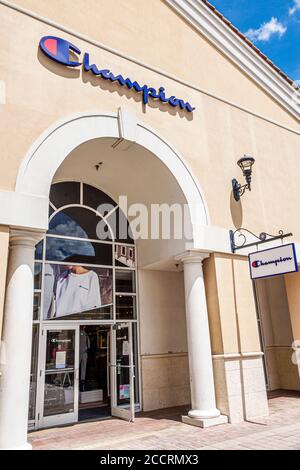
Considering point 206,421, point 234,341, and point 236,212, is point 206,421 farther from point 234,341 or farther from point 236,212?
point 236,212

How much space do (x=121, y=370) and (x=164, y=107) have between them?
657 cm

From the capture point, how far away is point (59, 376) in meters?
8.09

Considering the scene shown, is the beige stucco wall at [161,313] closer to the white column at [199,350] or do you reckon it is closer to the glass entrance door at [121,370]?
the glass entrance door at [121,370]

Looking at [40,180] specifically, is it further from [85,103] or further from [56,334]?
[56,334]

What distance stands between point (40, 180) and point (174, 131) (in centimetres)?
376

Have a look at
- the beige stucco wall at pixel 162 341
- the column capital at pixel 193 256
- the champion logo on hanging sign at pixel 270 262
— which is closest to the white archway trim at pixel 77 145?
the column capital at pixel 193 256

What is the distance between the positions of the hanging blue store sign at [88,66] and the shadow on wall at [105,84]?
2.9 inches

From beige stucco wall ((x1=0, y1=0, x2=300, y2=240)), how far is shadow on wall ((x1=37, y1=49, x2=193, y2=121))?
25 millimetres

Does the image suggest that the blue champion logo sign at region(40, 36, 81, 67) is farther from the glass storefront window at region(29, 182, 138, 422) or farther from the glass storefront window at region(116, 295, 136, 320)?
the glass storefront window at region(116, 295, 136, 320)

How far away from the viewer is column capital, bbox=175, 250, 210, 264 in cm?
814

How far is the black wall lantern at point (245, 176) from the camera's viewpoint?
916 cm

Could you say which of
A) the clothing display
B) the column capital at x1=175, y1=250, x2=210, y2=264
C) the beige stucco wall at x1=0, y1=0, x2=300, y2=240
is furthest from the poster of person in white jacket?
the beige stucco wall at x1=0, y1=0, x2=300, y2=240

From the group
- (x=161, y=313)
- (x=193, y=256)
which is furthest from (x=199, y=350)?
(x=161, y=313)

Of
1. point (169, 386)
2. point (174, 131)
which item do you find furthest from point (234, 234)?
point (169, 386)
